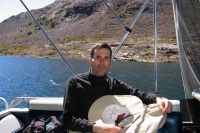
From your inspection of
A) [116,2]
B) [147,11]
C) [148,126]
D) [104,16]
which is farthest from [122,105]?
[116,2]

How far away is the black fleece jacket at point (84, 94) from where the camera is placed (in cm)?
244

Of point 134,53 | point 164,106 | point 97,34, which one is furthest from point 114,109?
point 97,34

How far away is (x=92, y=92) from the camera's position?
2723mm

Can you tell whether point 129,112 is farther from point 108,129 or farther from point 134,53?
point 134,53

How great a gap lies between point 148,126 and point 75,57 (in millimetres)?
78657

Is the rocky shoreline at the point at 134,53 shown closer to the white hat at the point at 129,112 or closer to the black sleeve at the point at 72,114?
the white hat at the point at 129,112

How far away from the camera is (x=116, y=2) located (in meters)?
165

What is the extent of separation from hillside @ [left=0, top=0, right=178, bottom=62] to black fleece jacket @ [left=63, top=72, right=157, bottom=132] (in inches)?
2672

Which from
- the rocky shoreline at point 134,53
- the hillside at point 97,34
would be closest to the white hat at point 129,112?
the rocky shoreline at point 134,53

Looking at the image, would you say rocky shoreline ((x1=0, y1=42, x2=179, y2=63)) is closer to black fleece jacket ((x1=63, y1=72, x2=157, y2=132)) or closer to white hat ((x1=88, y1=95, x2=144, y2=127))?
black fleece jacket ((x1=63, y1=72, x2=157, y2=132))

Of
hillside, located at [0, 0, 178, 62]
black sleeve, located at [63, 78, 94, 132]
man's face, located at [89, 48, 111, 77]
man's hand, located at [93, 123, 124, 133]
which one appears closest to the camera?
man's hand, located at [93, 123, 124, 133]

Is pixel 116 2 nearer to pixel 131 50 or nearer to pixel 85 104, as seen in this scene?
pixel 131 50

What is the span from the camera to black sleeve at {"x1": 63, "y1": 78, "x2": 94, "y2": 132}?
234 centimetres

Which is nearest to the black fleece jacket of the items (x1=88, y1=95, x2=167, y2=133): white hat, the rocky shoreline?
(x1=88, y1=95, x2=167, y2=133): white hat
